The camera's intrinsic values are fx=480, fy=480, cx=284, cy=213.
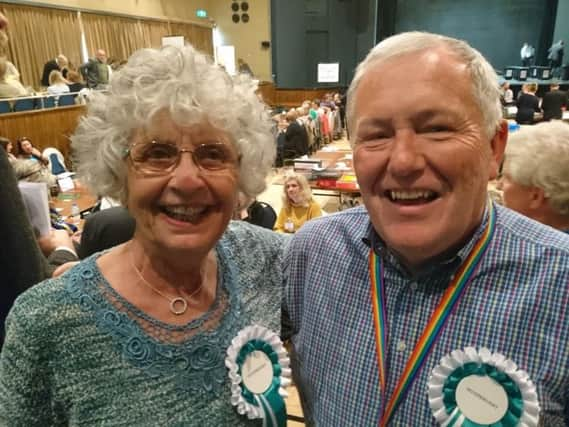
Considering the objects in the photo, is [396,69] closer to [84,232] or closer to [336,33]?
[84,232]

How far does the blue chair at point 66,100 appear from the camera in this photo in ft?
29.2

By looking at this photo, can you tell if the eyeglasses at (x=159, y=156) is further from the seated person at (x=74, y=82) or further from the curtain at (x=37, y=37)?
Result: the curtain at (x=37, y=37)

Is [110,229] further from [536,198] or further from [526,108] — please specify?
[526,108]

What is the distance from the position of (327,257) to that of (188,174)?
1.67ft

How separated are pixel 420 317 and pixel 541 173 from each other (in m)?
1.43

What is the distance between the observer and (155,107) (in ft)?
3.71

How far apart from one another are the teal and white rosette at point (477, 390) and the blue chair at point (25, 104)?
27.4 ft

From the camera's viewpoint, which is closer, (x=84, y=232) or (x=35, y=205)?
(x=35, y=205)

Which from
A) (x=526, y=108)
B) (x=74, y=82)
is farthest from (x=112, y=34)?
(x=526, y=108)

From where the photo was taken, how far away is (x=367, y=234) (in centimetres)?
139

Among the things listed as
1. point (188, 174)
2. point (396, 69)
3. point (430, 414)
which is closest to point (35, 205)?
point (188, 174)

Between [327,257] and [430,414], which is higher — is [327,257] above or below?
above

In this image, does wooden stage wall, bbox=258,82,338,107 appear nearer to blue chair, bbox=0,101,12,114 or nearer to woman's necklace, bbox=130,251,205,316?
blue chair, bbox=0,101,12,114

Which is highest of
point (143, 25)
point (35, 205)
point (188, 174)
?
point (143, 25)
